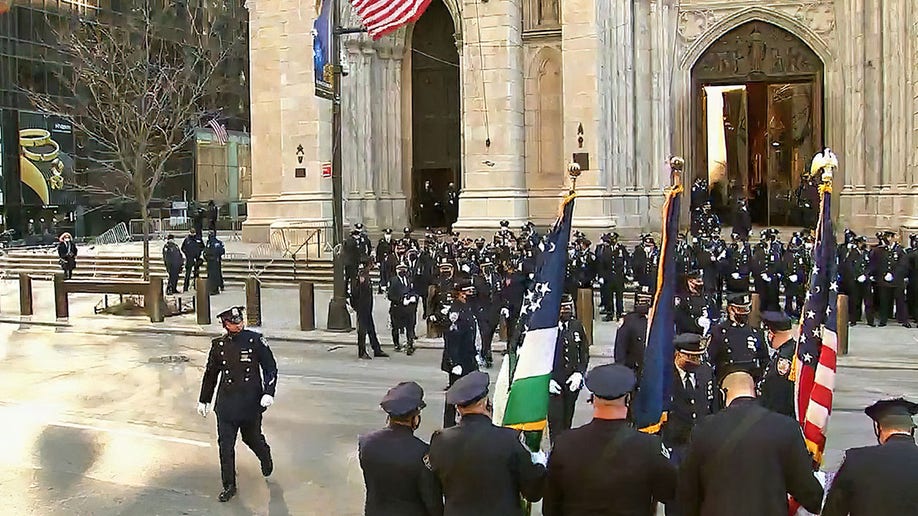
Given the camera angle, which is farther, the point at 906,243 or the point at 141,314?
the point at 906,243

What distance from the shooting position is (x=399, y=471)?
4.83 m

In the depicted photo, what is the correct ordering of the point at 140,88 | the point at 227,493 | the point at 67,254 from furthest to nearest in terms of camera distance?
the point at 140,88 → the point at 67,254 → the point at 227,493

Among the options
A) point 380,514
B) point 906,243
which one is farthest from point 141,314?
point 906,243

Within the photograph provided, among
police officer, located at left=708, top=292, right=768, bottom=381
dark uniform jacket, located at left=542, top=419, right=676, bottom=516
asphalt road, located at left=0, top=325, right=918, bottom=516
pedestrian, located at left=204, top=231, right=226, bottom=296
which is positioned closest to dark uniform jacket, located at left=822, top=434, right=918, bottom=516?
dark uniform jacket, located at left=542, top=419, right=676, bottom=516

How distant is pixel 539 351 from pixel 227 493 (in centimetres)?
366

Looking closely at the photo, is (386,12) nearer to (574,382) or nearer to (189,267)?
(189,267)

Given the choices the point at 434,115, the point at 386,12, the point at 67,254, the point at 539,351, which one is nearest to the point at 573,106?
the point at 434,115

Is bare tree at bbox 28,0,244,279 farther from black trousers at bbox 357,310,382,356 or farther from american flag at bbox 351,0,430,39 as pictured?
black trousers at bbox 357,310,382,356

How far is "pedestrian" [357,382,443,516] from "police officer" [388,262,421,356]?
34.7ft

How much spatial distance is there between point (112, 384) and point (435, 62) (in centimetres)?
2191

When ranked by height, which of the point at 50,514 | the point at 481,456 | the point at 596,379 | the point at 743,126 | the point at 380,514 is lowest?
the point at 50,514

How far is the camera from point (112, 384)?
13328mm

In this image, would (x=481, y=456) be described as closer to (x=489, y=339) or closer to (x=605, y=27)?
(x=489, y=339)

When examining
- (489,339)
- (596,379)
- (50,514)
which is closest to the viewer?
(596,379)
